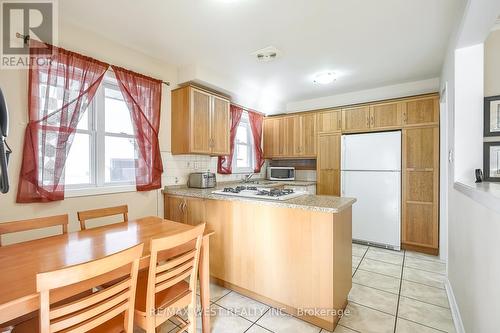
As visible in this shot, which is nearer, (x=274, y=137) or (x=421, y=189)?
(x=421, y=189)

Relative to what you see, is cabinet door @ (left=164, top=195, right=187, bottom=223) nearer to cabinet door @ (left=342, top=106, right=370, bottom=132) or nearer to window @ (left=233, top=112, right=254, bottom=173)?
window @ (left=233, top=112, right=254, bottom=173)

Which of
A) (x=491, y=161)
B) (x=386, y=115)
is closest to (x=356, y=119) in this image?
(x=386, y=115)

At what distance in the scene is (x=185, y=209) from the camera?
2635 millimetres

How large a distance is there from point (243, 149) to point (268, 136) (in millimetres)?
657

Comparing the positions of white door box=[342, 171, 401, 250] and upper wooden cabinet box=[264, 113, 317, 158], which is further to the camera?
upper wooden cabinet box=[264, 113, 317, 158]

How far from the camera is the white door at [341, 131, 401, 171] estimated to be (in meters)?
3.31

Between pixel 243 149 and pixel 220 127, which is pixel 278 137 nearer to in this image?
pixel 243 149

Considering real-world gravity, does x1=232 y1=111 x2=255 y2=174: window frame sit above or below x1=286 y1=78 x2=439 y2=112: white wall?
below

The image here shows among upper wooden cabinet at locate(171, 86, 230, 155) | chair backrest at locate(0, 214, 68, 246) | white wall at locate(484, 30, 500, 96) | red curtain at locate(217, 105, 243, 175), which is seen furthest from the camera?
red curtain at locate(217, 105, 243, 175)

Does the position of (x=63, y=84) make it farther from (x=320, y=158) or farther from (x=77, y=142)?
(x=320, y=158)

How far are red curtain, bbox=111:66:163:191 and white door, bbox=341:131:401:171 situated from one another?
282 cm

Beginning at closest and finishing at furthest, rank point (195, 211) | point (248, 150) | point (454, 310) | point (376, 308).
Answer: point (454, 310)
point (376, 308)
point (195, 211)
point (248, 150)

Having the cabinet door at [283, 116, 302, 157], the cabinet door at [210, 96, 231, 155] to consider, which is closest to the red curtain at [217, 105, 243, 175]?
the cabinet door at [210, 96, 231, 155]

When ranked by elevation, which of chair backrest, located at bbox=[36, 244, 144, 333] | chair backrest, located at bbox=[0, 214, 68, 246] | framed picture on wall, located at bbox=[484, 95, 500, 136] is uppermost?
framed picture on wall, located at bbox=[484, 95, 500, 136]
